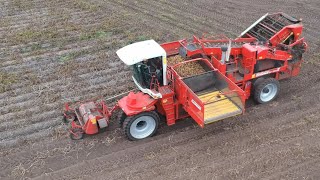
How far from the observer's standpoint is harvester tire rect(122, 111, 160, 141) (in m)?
8.95

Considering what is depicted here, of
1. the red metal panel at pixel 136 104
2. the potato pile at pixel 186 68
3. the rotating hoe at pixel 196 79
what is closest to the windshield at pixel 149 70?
the rotating hoe at pixel 196 79

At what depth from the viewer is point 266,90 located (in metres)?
10.4

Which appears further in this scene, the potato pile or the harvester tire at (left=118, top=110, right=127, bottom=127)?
the potato pile

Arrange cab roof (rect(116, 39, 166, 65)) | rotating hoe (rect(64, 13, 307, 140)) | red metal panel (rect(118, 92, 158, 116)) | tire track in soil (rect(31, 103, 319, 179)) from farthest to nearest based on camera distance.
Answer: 1. rotating hoe (rect(64, 13, 307, 140))
2. red metal panel (rect(118, 92, 158, 116))
3. cab roof (rect(116, 39, 166, 65))
4. tire track in soil (rect(31, 103, 319, 179))

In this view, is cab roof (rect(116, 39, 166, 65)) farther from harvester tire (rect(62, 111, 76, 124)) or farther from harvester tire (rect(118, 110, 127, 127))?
harvester tire (rect(62, 111, 76, 124))

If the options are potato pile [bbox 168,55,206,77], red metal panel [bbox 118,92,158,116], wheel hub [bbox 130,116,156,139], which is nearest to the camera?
red metal panel [bbox 118,92,158,116]

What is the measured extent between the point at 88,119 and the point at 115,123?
958mm

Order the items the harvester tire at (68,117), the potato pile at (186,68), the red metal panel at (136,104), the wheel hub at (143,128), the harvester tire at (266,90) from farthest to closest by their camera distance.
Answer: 1. the harvester tire at (266,90)
2. the harvester tire at (68,117)
3. the potato pile at (186,68)
4. the wheel hub at (143,128)
5. the red metal panel at (136,104)

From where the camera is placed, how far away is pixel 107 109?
9.55 m

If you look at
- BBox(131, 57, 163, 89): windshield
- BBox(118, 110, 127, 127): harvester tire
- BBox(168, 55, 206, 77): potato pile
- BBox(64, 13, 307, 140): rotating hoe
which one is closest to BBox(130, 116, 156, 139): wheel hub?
BBox(64, 13, 307, 140): rotating hoe

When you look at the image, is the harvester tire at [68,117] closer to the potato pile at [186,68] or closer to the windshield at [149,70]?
the windshield at [149,70]

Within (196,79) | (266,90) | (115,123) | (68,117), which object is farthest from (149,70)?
(266,90)

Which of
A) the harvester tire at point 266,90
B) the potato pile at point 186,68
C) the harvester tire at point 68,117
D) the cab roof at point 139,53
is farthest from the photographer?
the harvester tire at point 266,90

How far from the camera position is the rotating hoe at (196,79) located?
8.96 m
